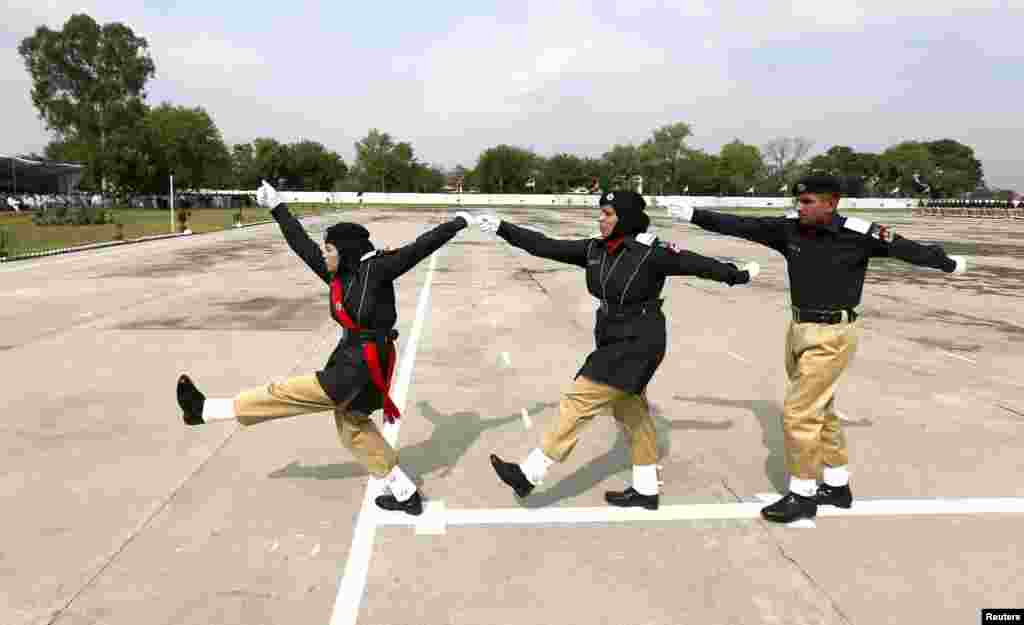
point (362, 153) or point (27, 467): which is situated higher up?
point (362, 153)

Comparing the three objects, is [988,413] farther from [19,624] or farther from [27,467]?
[27,467]

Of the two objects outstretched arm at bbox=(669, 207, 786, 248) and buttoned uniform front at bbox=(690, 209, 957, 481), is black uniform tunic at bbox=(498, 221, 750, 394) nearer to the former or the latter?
outstretched arm at bbox=(669, 207, 786, 248)

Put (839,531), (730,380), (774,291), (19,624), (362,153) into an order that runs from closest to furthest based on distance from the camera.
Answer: (19,624)
(839,531)
(730,380)
(774,291)
(362,153)

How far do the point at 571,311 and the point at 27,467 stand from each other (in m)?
8.38

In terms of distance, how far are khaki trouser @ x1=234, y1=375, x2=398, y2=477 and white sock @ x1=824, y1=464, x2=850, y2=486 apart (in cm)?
275

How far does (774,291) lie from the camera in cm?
1444

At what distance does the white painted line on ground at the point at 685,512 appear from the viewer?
393cm

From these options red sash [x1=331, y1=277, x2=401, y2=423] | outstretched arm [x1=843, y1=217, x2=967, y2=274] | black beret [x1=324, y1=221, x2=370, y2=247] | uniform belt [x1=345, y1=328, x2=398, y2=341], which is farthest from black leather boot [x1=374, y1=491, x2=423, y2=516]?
outstretched arm [x1=843, y1=217, x2=967, y2=274]

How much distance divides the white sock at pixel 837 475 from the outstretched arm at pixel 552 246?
2.04 m

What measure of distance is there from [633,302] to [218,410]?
8.52ft

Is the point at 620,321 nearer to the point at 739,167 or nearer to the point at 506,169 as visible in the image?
the point at 506,169

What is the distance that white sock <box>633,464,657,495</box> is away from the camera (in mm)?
4109

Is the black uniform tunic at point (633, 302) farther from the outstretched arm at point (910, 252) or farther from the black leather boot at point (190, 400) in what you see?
the black leather boot at point (190, 400)

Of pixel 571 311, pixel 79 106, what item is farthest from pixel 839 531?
pixel 79 106
